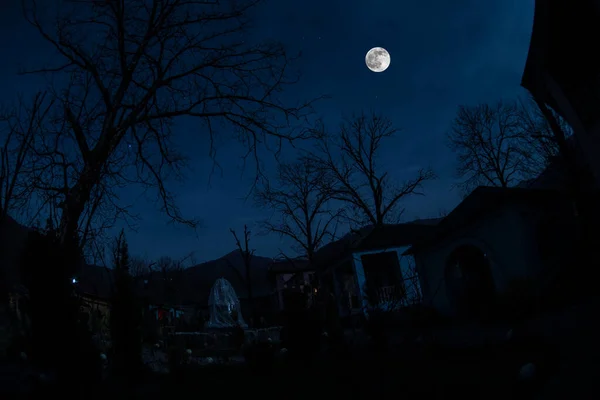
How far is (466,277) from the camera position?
17906 mm

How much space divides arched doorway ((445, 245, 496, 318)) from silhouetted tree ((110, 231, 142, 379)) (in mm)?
12971

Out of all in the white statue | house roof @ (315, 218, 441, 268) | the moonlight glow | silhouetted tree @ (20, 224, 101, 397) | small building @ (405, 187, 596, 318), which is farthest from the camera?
house roof @ (315, 218, 441, 268)

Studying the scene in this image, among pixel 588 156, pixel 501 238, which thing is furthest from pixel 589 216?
pixel 588 156

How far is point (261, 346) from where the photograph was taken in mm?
9336

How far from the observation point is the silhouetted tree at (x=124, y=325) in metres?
11.0

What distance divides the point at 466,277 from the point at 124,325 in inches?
551

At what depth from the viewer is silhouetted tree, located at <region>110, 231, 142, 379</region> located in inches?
431

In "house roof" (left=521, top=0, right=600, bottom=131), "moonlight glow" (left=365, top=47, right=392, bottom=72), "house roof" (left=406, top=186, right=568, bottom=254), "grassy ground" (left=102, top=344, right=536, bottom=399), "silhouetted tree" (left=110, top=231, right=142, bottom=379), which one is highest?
"moonlight glow" (left=365, top=47, right=392, bottom=72)

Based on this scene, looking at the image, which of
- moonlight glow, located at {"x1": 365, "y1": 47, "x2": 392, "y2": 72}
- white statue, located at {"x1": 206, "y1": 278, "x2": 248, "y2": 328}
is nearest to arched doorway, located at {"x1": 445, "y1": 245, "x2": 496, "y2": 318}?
moonlight glow, located at {"x1": 365, "y1": 47, "x2": 392, "y2": 72}

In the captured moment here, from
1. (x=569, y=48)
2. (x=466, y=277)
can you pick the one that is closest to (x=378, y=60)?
(x=466, y=277)

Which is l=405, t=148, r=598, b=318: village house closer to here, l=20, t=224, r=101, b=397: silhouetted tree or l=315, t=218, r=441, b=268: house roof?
l=315, t=218, r=441, b=268: house roof

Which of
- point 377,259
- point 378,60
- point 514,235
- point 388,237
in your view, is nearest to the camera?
point 514,235

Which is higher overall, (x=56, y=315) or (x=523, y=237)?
(x=523, y=237)

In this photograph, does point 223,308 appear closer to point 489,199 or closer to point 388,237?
point 388,237
